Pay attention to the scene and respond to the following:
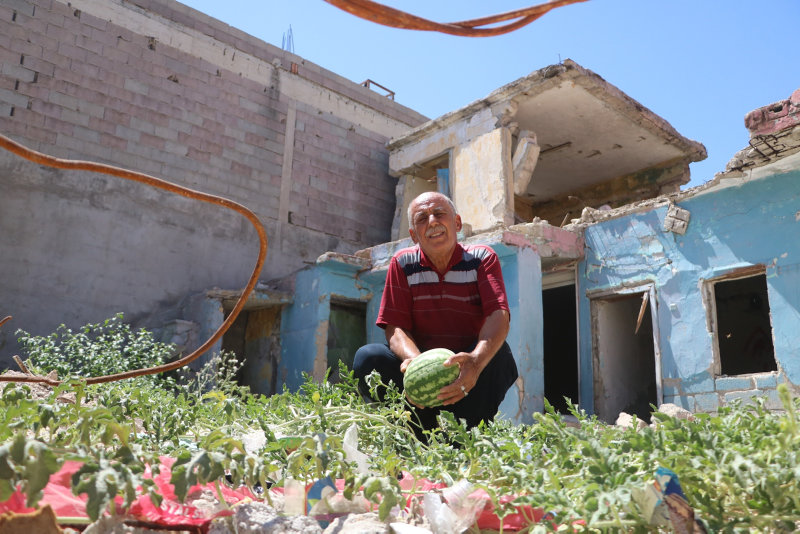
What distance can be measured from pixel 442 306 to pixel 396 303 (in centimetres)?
27

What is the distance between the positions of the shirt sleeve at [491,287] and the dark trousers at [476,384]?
0.26 meters

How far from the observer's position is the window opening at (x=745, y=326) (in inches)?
Answer: 480

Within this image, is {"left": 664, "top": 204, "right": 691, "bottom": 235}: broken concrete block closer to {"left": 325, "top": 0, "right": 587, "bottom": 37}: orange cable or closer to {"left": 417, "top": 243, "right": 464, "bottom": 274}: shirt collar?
{"left": 417, "top": 243, "right": 464, "bottom": 274}: shirt collar

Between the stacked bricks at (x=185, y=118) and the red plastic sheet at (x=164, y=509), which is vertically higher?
the stacked bricks at (x=185, y=118)

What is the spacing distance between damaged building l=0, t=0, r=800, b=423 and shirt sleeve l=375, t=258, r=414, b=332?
551 centimetres

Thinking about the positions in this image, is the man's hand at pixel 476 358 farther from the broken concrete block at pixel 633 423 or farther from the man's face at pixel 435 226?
the broken concrete block at pixel 633 423

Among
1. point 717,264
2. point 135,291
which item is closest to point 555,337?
point 717,264

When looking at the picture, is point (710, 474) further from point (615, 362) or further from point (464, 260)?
point (615, 362)

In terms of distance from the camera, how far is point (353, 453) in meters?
1.92

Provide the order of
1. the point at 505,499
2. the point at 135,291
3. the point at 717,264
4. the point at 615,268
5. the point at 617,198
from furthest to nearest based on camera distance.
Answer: the point at 617,198 < the point at 135,291 < the point at 615,268 < the point at 717,264 < the point at 505,499

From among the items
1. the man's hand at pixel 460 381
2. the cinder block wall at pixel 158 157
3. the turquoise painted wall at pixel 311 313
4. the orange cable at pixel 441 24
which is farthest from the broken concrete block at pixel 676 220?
the orange cable at pixel 441 24

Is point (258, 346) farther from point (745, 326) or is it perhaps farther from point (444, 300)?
point (745, 326)

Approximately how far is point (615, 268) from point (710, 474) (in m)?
9.22

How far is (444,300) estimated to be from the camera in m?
3.65
